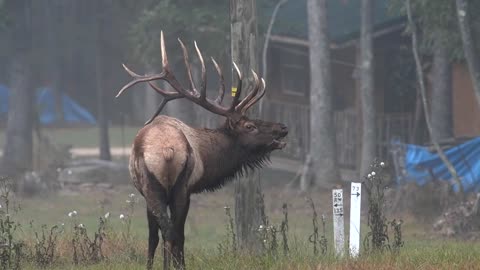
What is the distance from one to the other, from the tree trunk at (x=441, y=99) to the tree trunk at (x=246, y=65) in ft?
49.0

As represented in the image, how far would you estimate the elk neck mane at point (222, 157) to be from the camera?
11734 millimetres

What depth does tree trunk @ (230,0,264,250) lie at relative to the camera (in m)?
14.0

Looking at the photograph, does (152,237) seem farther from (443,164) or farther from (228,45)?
(228,45)

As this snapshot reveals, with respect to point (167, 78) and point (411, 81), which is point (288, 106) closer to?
point (411, 81)

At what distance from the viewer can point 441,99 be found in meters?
28.6

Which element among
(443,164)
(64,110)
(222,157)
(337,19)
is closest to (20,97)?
(337,19)

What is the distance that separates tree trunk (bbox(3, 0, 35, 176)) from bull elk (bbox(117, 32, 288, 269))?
24080 millimetres

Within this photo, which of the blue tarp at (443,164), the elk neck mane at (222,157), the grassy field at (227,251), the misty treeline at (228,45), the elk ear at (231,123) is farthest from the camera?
the misty treeline at (228,45)

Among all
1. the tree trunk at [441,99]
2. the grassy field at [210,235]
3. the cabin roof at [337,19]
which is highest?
the cabin roof at [337,19]

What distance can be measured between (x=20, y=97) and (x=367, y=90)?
13260 millimetres

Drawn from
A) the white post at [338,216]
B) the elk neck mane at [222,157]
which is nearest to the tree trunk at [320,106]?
the white post at [338,216]

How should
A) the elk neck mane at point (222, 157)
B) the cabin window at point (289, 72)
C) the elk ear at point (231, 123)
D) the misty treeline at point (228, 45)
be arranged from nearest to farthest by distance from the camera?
the elk neck mane at point (222, 157) → the elk ear at point (231, 123) → the misty treeline at point (228, 45) → the cabin window at point (289, 72)

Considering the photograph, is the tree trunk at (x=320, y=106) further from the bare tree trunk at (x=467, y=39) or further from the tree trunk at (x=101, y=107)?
the tree trunk at (x=101, y=107)

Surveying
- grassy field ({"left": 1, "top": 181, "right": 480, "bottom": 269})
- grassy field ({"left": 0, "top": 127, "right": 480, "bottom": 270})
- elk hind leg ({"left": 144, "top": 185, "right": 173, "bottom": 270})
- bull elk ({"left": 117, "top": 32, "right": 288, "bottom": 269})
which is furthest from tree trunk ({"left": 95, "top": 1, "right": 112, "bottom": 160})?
elk hind leg ({"left": 144, "top": 185, "right": 173, "bottom": 270})
